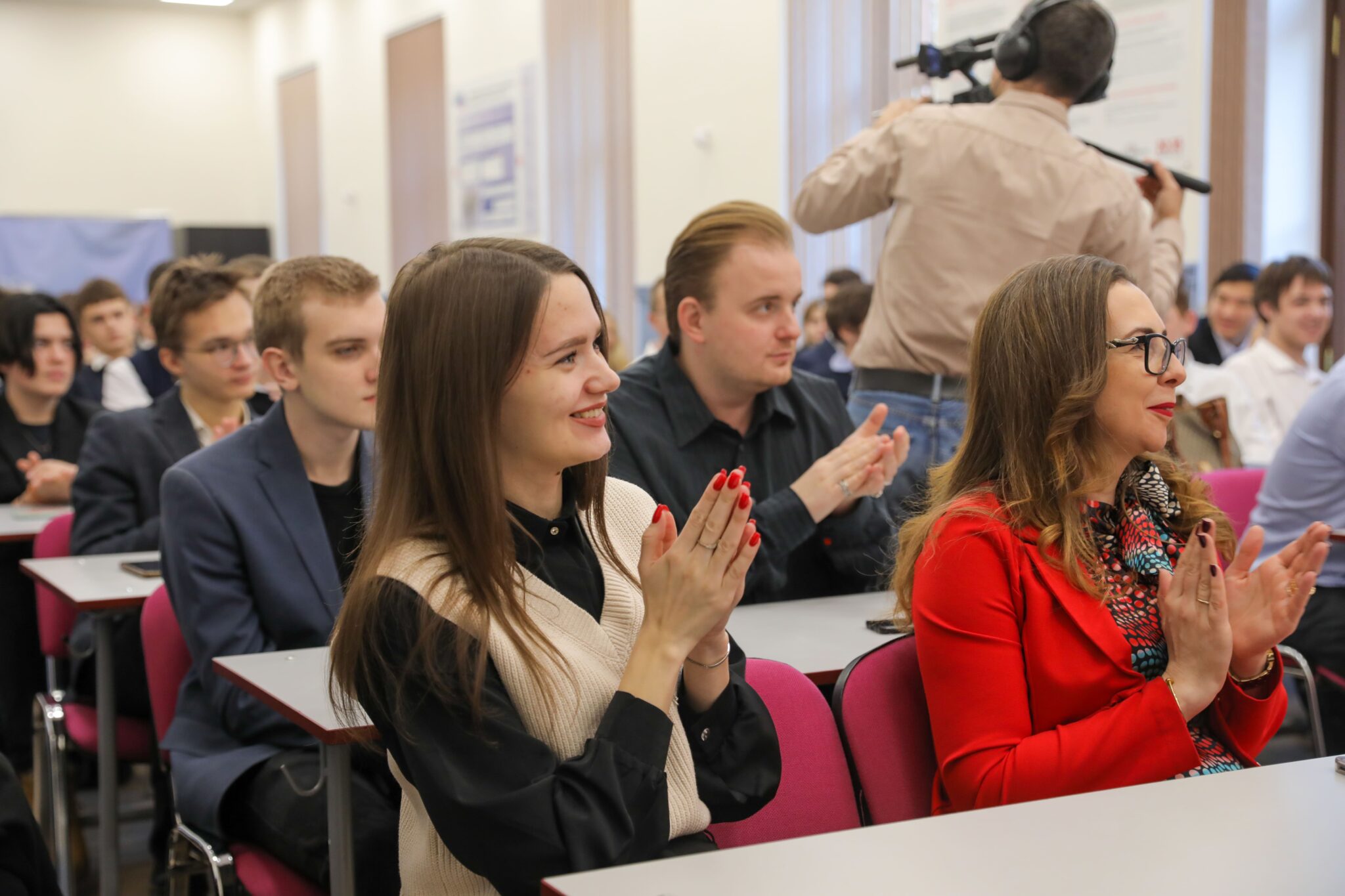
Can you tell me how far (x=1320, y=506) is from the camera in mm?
3012

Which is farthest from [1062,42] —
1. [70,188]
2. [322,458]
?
[70,188]

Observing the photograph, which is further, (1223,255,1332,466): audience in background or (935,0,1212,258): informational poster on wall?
(935,0,1212,258): informational poster on wall

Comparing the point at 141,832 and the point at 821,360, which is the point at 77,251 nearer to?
the point at 821,360

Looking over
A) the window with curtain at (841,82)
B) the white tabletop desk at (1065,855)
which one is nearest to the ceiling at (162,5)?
the window with curtain at (841,82)

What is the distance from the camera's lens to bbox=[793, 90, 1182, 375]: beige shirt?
9.45 feet

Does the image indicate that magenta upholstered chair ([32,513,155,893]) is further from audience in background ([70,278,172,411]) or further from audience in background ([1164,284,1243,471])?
audience in background ([1164,284,1243,471])

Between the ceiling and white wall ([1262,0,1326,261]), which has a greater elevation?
the ceiling

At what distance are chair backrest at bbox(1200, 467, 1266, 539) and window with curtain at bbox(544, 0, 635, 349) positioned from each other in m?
5.50

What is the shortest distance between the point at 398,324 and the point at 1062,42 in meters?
2.02

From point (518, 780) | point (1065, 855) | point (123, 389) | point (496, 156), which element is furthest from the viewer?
point (496, 156)

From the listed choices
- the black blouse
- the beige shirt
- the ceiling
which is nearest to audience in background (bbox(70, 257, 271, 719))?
the beige shirt

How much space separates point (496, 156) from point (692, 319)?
25.3ft

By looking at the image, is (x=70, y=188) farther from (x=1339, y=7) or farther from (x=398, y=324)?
(x=398, y=324)

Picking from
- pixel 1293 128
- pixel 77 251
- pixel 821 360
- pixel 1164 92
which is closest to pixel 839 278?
pixel 821 360
